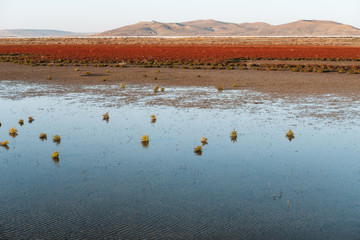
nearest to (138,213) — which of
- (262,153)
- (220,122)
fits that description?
(262,153)

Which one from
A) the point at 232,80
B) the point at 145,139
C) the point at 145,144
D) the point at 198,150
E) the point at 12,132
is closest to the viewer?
the point at 198,150

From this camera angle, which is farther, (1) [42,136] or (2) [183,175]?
(1) [42,136]

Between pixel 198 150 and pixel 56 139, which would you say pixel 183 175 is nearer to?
pixel 198 150

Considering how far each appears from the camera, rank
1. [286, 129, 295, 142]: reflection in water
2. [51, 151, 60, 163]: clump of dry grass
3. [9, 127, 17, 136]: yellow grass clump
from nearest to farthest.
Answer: [51, 151, 60, 163]: clump of dry grass < [286, 129, 295, 142]: reflection in water < [9, 127, 17, 136]: yellow grass clump

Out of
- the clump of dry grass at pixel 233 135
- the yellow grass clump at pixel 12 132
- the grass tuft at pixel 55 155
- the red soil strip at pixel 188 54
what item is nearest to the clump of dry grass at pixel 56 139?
the grass tuft at pixel 55 155

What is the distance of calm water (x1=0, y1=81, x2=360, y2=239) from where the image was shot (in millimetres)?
6520

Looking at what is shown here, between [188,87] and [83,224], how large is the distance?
18.9 metres

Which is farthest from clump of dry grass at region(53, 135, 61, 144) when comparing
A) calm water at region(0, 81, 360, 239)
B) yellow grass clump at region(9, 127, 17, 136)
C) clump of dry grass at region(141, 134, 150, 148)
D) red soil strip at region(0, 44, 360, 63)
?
red soil strip at region(0, 44, 360, 63)

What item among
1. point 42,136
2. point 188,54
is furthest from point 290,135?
point 188,54

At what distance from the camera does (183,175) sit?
29.6 feet

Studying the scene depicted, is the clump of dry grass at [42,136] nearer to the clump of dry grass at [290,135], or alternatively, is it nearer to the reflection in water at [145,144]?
the reflection in water at [145,144]

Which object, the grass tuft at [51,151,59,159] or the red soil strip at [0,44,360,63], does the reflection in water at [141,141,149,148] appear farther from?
the red soil strip at [0,44,360,63]

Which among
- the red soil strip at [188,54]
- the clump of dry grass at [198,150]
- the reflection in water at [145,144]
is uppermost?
the red soil strip at [188,54]

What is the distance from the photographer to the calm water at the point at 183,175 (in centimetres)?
652
